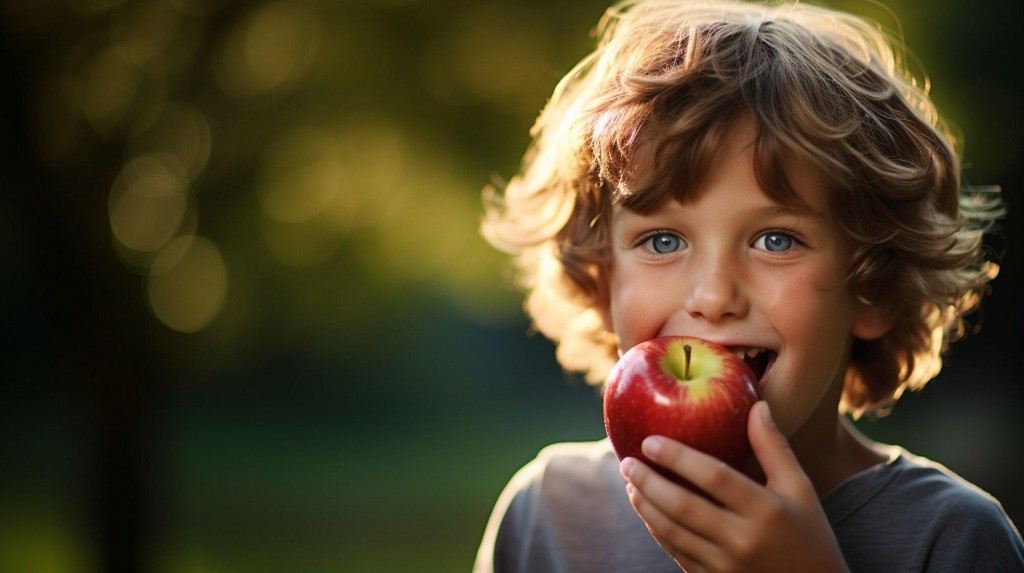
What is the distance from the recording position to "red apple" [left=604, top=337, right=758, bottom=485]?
156 centimetres

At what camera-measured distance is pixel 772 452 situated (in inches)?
60.2

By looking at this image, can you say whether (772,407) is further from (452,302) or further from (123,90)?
(452,302)

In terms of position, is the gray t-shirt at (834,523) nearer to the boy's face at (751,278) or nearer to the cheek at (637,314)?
the boy's face at (751,278)

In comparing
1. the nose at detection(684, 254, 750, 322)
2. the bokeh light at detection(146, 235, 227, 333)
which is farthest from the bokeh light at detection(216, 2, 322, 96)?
the nose at detection(684, 254, 750, 322)

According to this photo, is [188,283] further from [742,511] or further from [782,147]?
[742,511]

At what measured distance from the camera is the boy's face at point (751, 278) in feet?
5.66

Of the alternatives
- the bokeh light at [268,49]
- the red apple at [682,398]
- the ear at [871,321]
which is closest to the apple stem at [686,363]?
the red apple at [682,398]

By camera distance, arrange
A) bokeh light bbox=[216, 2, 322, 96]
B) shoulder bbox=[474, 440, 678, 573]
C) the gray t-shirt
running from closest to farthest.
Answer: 1. the gray t-shirt
2. shoulder bbox=[474, 440, 678, 573]
3. bokeh light bbox=[216, 2, 322, 96]

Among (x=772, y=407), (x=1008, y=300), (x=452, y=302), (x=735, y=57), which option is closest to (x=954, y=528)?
(x=772, y=407)

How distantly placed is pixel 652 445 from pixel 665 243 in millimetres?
463

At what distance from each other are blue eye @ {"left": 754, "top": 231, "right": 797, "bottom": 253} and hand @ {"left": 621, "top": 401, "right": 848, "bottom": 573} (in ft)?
1.11

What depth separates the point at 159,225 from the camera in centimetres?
499

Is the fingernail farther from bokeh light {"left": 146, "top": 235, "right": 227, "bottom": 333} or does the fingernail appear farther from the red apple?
bokeh light {"left": 146, "top": 235, "right": 227, "bottom": 333}

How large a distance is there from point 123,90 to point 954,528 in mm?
3773
